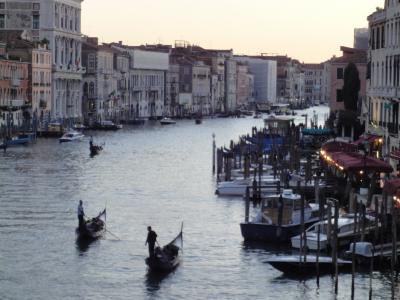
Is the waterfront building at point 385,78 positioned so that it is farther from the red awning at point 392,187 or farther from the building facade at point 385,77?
the red awning at point 392,187

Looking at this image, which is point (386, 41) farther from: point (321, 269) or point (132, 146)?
point (132, 146)

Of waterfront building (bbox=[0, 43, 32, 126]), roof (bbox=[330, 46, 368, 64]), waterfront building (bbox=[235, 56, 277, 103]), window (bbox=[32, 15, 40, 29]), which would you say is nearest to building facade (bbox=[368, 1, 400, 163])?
roof (bbox=[330, 46, 368, 64])

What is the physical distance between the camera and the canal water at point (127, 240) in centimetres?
1374

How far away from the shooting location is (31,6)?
52.8 meters

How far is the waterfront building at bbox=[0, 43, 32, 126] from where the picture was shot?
43500 mm

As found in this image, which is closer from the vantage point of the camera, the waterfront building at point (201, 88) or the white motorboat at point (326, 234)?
the white motorboat at point (326, 234)

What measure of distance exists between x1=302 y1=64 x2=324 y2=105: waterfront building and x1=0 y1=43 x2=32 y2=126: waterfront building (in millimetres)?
87140

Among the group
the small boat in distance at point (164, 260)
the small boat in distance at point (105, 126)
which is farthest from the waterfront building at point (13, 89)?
the small boat in distance at point (164, 260)

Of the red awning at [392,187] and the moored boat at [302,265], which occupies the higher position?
the red awning at [392,187]

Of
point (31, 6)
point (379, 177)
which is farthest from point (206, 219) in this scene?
point (31, 6)

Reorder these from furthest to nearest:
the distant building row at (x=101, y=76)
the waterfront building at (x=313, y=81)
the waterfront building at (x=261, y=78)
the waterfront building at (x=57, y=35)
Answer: the waterfront building at (x=313, y=81)
the waterfront building at (x=261, y=78)
the waterfront building at (x=57, y=35)
the distant building row at (x=101, y=76)

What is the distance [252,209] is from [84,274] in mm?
6208

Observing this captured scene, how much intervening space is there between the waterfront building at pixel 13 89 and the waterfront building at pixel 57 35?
4291mm

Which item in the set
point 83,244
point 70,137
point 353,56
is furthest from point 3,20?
point 83,244
